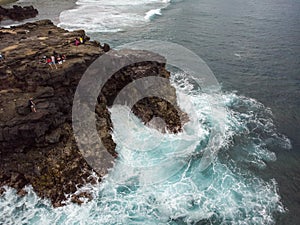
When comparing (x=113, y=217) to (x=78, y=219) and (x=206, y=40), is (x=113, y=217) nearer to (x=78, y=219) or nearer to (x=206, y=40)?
(x=78, y=219)

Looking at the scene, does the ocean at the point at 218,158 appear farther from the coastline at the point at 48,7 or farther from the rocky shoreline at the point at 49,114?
the coastline at the point at 48,7

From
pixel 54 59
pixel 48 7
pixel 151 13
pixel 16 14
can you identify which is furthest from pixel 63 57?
pixel 48 7

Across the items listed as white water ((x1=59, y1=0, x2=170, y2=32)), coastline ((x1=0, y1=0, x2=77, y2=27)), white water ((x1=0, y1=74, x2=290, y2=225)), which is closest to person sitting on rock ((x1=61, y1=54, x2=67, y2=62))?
white water ((x1=0, y1=74, x2=290, y2=225))

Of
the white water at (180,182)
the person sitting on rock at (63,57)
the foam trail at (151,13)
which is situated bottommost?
the white water at (180,182)

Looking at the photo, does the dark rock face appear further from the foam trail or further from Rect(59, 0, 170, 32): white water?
the foam trail

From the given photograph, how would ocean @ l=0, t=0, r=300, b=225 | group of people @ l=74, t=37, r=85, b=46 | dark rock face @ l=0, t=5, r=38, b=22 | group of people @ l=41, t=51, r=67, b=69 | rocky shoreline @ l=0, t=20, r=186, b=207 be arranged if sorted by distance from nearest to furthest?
ocean @ l=0, t=0, r=300, b=225 → rocky shoreline @ l=0, t=20, r=186, b=207 → group of people @ l=41, t=51, r=67, b=69 → group of people @ l=74, t=37, r=85, b=46 → dark rock face @ l=0, t=5, r=38, b=22

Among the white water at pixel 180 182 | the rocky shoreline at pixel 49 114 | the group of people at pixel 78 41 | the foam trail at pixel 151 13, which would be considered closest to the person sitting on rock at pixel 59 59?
the rocky shoreline at pixel 49 114

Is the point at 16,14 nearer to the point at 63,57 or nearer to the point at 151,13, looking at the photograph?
the point at 151,13

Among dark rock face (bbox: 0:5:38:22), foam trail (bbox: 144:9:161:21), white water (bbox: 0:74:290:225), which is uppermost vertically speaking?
dark rock face (bbox: 0:5:38:22)
